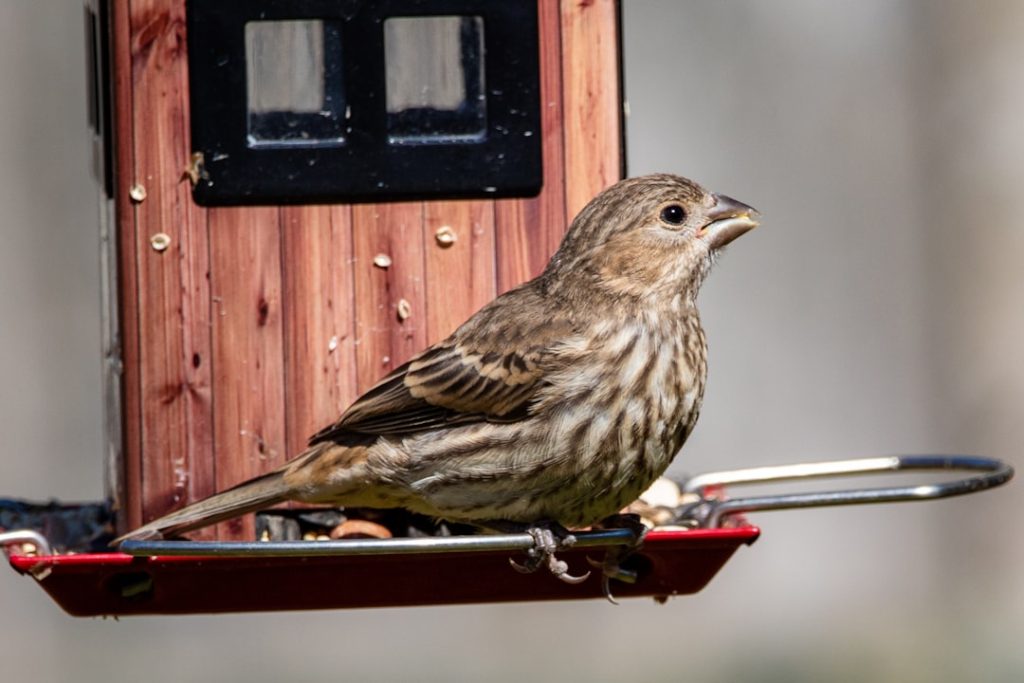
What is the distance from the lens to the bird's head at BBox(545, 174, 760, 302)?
5.36 meters

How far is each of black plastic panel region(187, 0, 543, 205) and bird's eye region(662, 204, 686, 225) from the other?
468mm

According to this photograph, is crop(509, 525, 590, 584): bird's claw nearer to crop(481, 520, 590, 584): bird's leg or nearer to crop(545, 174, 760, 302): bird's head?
crop(481, 520, 590, 584): bird's leg

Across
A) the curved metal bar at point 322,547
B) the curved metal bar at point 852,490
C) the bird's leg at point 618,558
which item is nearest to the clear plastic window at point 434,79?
the bird's leg at point 618,558

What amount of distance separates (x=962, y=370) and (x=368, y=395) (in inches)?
310

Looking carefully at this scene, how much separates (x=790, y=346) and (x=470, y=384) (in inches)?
263

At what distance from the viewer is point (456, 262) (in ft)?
18.5

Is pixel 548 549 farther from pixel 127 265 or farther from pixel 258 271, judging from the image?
pixel 127 265

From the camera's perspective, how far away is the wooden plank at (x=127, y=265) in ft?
18.0

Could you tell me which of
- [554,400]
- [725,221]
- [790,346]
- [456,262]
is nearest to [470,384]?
[554,400]

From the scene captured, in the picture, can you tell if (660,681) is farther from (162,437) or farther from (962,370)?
(162,437)

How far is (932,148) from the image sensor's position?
1222cm

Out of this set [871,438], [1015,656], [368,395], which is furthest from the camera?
[871,438]

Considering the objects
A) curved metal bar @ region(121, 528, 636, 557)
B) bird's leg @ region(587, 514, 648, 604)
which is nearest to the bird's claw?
bird's leg @ region(587, 514, 648, 604)

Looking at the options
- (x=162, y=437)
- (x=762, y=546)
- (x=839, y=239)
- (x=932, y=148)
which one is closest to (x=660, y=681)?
(x=762, y=546)
